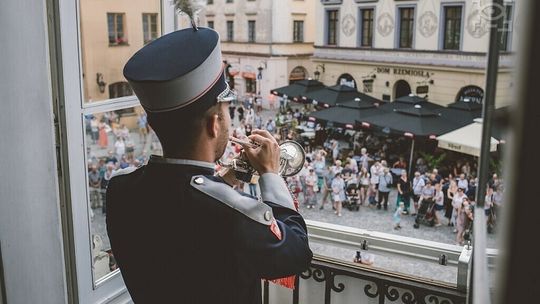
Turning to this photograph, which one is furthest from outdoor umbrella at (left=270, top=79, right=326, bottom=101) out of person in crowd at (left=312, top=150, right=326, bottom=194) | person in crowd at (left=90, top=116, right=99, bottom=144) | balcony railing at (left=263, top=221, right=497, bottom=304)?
balcony railing at (left=263, top=221, right=497, bottom=304)

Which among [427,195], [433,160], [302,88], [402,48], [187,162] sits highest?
[402,48]

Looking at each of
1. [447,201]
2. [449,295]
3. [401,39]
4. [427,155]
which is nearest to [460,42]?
[401,39]

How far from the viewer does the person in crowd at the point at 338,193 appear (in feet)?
35.4

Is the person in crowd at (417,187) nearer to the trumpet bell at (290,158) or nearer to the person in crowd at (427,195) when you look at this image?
the person in crowd at (427,195)

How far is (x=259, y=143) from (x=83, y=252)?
1.14 meters

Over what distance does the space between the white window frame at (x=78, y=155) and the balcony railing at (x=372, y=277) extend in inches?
31.5

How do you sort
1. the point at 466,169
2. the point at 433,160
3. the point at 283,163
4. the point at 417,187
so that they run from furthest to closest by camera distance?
1. the point at 433,160
2. the point at 417,187
3. the point at 466,169
4. the point at 283,163

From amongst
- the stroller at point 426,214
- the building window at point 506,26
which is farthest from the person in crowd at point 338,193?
the building window at point 506,26

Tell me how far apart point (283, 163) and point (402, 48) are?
17.3 meters

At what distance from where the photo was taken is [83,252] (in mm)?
2250

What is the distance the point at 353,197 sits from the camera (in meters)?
11.2

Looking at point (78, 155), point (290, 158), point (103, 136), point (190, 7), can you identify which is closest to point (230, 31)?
point (103, 136)

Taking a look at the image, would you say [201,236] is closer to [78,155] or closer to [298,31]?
[78,155]

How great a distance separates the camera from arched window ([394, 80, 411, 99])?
63.0 feet
